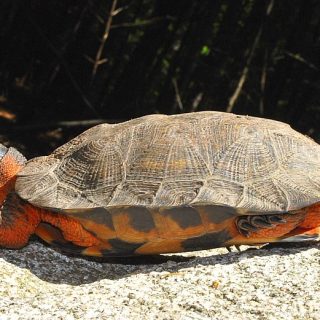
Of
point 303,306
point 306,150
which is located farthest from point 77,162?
point 303,306

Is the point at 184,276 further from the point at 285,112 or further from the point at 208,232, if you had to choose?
the point at 285,112

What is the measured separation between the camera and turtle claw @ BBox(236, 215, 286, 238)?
3684 millimetres

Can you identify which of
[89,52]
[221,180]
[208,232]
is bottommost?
[89,52]

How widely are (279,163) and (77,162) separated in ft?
4.21

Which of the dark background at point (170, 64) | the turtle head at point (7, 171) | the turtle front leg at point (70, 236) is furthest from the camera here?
the dark background at point (170, 64)

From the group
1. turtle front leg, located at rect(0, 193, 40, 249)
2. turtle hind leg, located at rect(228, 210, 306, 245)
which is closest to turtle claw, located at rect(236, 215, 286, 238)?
turtle hind leg, located at rect(228, 210, 306, 245)

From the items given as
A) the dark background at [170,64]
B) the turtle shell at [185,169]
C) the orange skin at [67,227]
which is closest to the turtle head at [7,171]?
the orange skin at [67,227]

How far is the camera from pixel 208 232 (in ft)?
12.2

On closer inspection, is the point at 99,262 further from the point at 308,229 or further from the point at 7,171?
the point at 308,229

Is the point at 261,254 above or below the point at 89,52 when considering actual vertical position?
A: above

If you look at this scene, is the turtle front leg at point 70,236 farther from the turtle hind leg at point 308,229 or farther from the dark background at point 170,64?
the dark background at point 170,64

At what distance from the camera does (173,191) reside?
3676 millimetres

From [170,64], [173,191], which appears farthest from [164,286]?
[170,64]

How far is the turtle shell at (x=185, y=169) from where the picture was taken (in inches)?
144
